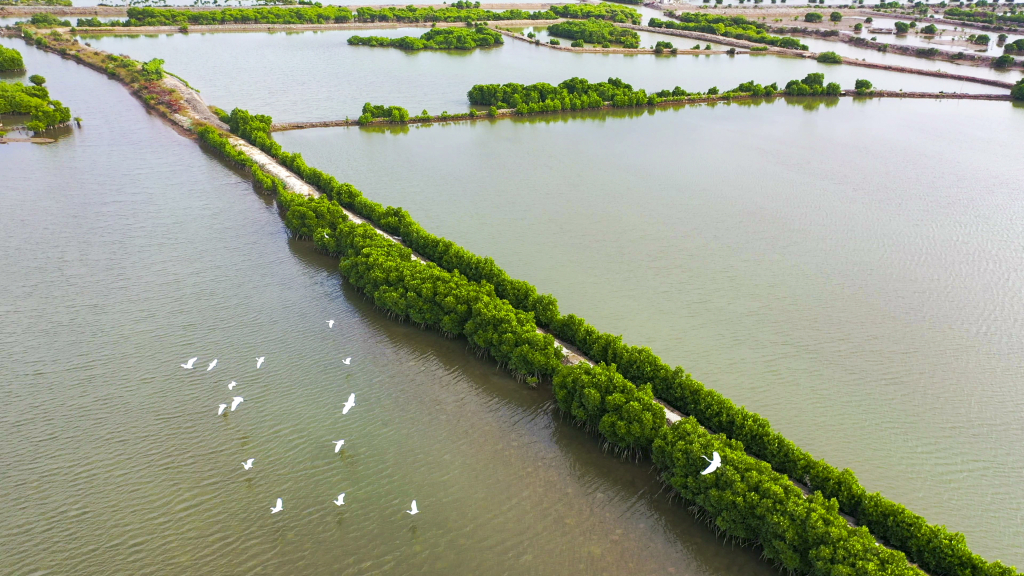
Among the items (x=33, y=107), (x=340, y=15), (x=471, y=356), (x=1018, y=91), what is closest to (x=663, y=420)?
(x=471, y=356)

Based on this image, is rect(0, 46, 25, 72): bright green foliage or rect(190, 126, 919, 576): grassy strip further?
rect(0, 46, 25, 72): bright green foliage

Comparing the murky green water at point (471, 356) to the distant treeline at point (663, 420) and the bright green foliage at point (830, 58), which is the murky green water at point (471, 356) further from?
the bright green foliage at point (830, 58)

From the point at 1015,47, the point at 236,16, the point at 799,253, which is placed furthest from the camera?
the point at 236,16

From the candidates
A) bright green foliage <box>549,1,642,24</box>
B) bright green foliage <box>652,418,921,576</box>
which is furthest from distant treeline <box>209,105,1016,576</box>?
bright green foliage <box>549,1,642,24</box>

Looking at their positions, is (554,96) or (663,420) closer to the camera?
(663,420)

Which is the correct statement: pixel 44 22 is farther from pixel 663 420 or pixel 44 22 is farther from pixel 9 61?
pixel 663 420

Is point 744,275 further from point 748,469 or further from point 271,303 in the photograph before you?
point 271,303

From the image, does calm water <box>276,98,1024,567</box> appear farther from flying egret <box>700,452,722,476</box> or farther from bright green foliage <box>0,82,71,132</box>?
bright green foliage <box>0,82,71,132</box>
